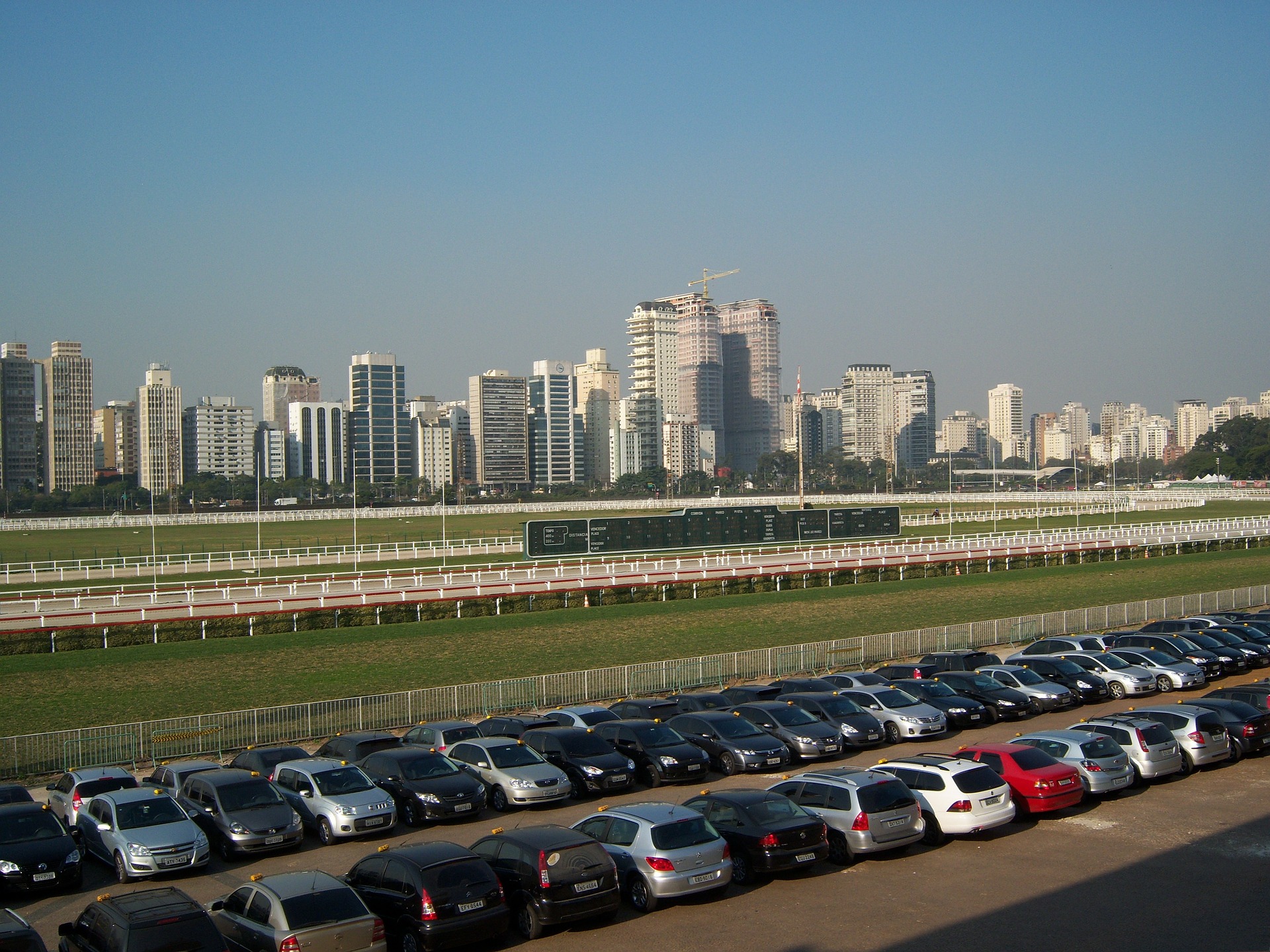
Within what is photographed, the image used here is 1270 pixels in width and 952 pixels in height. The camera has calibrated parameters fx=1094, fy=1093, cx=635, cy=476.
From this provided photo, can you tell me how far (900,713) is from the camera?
838 inches

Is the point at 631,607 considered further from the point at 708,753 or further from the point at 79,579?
the point at 79,579

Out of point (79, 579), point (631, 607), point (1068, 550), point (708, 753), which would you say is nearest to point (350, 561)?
point (79, 579)

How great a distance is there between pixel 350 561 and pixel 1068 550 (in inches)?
1593

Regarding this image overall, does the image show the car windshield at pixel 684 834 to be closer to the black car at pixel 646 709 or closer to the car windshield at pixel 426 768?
the car windshield at pixel 426 768

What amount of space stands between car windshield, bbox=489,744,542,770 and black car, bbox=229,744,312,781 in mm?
2737

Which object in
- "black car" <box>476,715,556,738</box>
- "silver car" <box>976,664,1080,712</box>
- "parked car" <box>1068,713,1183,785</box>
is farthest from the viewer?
"silver car" <box>976,664,1080,712</box>

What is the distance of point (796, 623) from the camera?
39.8m

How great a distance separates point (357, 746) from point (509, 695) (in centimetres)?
658

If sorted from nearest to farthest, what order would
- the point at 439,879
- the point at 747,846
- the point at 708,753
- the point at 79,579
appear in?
the point at 439,879 → the point at 747,846 → the point at 708,753 → the point at 79,579

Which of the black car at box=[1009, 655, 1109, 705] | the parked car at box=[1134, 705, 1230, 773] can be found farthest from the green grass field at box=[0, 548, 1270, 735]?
the parked car at box=[1134, 705, 1230, 773]

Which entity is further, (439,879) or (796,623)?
(796,623)

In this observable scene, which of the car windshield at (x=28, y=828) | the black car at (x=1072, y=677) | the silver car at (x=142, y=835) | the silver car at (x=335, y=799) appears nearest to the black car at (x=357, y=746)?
the silver car at (x=335, y=799)

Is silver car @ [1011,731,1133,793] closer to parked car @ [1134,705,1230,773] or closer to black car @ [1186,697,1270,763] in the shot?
parked car @ [1134,705,1230,773]

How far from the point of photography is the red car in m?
15.6
